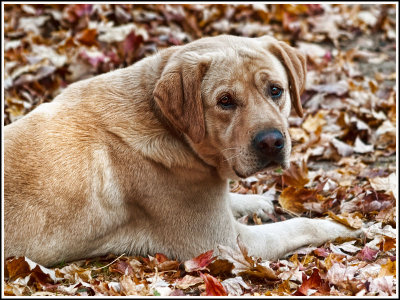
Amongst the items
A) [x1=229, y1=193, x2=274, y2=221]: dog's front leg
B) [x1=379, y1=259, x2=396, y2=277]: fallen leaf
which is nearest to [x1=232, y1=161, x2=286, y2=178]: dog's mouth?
[x1=379, y1=259, x2=396, y2=277]: fallen leaf

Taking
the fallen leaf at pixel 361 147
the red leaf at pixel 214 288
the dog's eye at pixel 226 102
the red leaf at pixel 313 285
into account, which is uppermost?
the dog's eye at pixel 226 102

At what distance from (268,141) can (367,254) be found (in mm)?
1080

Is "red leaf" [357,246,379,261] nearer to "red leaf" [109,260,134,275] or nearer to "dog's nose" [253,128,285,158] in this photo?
"dog's nose" [253,128,285,158]

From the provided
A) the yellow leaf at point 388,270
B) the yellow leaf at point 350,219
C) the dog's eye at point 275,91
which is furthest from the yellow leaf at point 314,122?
the yellow leaf at point 388,270

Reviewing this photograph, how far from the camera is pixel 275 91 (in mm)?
4258

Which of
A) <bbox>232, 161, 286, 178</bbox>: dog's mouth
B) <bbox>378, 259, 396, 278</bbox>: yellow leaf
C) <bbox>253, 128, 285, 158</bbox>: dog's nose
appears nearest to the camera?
<bbox>378, 259, 396, 278</bbox>: yellow leaf

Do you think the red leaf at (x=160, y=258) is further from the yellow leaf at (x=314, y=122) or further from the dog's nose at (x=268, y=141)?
the yellow leaf at (x=314, y=122)

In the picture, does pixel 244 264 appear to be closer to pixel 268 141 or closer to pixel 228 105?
pixel 268 141

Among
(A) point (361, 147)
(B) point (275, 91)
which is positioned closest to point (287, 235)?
(B) point (275, 91)

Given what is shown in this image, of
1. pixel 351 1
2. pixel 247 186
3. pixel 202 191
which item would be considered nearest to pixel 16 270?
pixel 202 191

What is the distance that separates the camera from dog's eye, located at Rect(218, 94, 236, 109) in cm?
411

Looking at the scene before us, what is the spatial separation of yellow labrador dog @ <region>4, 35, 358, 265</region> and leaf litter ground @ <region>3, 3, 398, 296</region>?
0.54ft

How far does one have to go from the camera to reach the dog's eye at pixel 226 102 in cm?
411

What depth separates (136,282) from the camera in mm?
3848
